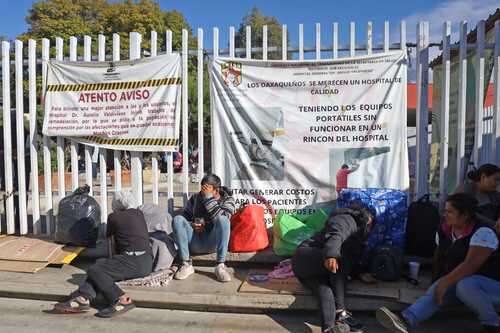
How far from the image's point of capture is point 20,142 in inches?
238

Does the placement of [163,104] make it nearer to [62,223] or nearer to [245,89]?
[245,89]

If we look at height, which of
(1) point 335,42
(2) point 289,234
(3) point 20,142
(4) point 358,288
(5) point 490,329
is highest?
(1) point 335,42

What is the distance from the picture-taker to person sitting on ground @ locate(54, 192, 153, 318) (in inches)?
167

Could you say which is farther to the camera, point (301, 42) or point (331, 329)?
point (301, 42)

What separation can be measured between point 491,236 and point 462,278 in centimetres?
41

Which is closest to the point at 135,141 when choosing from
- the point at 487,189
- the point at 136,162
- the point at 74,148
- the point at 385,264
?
the point at 136,162

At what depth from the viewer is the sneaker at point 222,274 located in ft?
15.4

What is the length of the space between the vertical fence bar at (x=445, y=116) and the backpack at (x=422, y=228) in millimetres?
416

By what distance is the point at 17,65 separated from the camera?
597cm

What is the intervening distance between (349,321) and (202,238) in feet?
6.46

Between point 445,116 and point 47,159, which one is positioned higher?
point 445,116

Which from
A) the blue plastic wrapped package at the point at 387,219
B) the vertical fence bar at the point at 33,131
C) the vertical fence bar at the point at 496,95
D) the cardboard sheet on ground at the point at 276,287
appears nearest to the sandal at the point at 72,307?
the cardboard sheet on ground at the point at 276,287

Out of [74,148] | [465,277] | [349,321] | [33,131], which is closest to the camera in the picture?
[465,277]

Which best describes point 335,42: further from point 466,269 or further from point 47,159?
point 47,159
